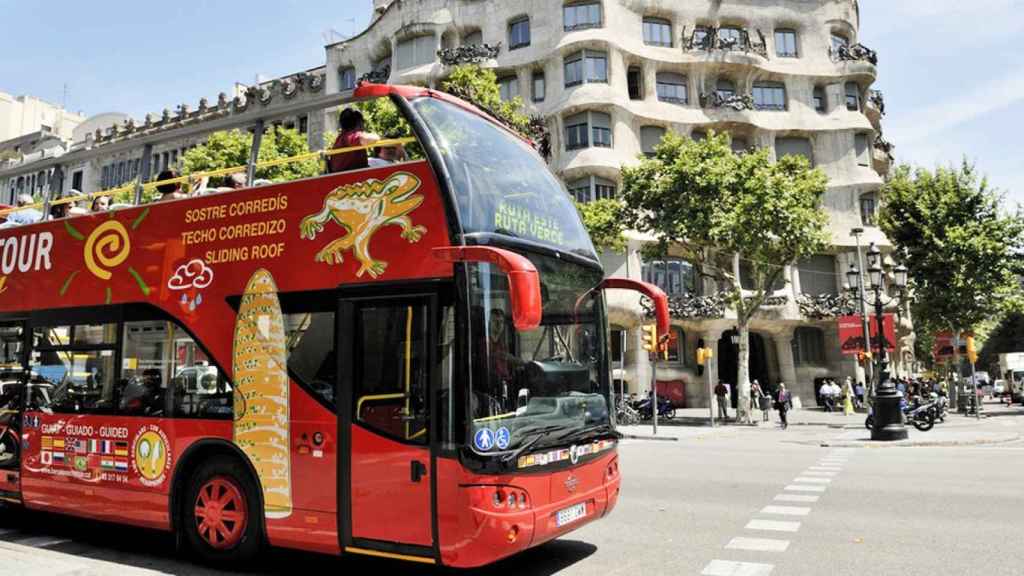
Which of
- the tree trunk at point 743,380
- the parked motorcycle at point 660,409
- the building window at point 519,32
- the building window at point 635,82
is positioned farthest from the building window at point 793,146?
the parked motorcycle at point 660,409

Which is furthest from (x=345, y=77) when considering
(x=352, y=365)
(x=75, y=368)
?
(x=352, y=365)

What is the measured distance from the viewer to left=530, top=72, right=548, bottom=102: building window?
37.0 m

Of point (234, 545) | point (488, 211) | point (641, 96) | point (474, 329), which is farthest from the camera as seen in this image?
point (641, 96)

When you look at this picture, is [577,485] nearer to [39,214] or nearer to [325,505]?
[325,505]

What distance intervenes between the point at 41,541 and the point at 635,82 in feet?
114

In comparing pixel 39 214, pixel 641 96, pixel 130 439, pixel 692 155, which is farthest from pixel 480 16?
pixel 130 439

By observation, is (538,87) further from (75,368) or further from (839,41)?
(75,368)

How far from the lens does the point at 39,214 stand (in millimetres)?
9469

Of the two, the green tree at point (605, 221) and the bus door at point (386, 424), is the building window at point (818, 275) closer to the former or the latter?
the green tree at point (605, 221)

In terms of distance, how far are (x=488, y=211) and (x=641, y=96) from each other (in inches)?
1325

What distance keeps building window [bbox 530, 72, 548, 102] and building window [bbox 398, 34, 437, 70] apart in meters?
5.54

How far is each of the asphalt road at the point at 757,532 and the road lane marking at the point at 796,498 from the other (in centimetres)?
2

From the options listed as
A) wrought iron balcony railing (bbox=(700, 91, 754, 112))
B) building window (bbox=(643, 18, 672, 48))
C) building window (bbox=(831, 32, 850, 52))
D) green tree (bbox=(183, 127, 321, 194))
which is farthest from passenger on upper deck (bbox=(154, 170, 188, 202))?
building window (bbox=(831, 32, 850, 52))

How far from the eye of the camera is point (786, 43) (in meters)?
39.9
